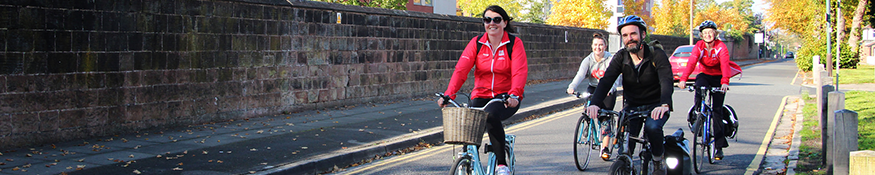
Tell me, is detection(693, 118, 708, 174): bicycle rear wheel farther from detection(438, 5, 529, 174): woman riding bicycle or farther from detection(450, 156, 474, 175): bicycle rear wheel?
detection(450, 156, 474, 175): bicycle rear wheel

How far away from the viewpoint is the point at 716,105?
6.95m

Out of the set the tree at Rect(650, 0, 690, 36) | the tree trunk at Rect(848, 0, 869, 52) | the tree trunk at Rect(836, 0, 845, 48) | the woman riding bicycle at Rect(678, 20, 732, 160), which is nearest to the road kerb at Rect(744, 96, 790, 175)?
the woman riding bicycle at Rect(678, 20, 732, 160)

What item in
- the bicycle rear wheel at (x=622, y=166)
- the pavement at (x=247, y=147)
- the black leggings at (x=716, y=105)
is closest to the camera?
the bicycle rear wheel at (x=622, y=166)

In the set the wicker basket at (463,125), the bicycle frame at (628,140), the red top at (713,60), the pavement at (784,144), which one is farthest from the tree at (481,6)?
the wicker basket at (463,125)

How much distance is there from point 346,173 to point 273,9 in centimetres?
478

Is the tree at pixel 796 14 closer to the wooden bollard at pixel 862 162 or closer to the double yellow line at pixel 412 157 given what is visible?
the double yellow line at pixel 412 157

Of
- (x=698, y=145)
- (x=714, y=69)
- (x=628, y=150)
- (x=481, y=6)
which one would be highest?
(x=481, y=6)

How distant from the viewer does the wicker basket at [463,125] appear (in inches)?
159

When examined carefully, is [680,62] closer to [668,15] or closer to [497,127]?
[497,127]

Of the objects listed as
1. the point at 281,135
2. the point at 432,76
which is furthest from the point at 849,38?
the point at 281,135

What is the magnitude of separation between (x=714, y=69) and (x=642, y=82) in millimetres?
2612

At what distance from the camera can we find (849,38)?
112 feet

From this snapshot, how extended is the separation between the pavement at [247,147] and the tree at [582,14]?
33.2m

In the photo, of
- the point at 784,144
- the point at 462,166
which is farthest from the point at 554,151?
the point at 462,166
